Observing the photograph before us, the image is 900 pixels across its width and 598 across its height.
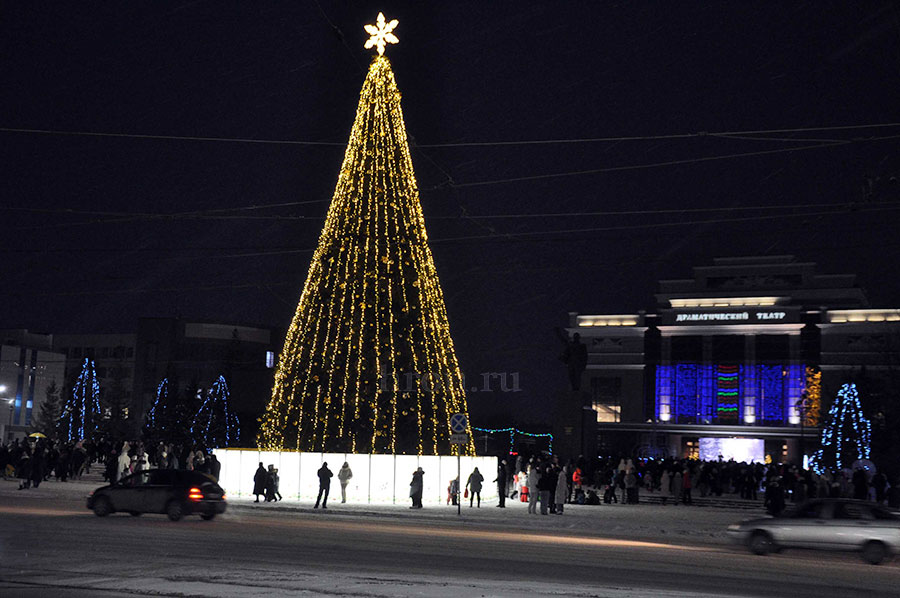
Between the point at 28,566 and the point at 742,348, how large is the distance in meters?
98.4

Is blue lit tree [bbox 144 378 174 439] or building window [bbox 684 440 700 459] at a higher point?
blue lit tree [bbox 144 378 174 439]

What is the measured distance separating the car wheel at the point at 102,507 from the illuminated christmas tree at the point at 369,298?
7413 millimetres

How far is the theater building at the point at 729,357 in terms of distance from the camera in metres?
100

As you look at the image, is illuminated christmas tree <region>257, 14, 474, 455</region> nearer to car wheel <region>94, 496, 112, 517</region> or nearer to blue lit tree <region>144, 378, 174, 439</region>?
car wheel <region>94, 496, 112, 517</region>

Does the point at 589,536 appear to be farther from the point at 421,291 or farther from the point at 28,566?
the point at 28,566

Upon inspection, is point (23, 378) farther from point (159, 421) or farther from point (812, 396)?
point (812, 396)

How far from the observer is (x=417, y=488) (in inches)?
1181

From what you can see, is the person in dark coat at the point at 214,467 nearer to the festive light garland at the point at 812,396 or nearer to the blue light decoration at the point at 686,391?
the festive light garland at the point at 812,396

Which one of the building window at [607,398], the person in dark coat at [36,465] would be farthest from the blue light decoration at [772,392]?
the person in dark coat at [36,465]

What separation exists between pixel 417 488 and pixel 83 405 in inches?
2690

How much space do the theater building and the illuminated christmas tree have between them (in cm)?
7276

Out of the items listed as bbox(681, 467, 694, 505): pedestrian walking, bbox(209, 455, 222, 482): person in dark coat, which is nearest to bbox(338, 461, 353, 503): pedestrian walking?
bbox(209, 455, 222, 482): person in dark coat

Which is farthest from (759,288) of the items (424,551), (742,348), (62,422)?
(424,551)

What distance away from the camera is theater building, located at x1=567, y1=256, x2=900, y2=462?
10025 cm
